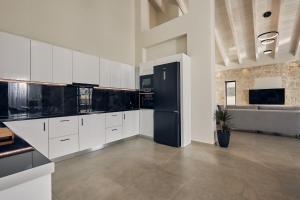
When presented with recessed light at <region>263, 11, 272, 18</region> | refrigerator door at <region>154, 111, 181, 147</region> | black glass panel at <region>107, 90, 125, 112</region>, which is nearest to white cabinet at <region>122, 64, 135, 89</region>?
black glass panel at <region>107, 90, 125, 112</region>

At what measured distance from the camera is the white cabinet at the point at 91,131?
3.19 metres

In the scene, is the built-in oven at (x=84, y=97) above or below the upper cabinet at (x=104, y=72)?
below

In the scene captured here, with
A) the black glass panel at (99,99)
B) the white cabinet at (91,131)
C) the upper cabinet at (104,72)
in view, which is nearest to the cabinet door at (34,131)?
the white cabinet at (91,131)

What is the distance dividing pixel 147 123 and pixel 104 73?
1.82 m

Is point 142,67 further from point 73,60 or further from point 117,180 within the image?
point 117,180

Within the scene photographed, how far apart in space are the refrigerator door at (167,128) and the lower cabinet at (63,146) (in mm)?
1954

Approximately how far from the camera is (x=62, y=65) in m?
3.08

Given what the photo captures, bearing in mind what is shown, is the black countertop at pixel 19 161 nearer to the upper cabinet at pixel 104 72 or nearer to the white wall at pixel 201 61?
the upper cabinet at pixel 104 72

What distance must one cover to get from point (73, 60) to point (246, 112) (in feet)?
17.1

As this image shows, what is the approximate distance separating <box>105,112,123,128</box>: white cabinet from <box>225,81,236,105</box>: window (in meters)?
8.54

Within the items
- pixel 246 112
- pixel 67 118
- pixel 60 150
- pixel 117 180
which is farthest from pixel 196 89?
pixel 60 150

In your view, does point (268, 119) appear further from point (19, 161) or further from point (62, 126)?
point (19, 161)

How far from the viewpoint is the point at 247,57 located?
30.1ft

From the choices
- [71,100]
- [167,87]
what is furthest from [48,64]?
[167,87]
